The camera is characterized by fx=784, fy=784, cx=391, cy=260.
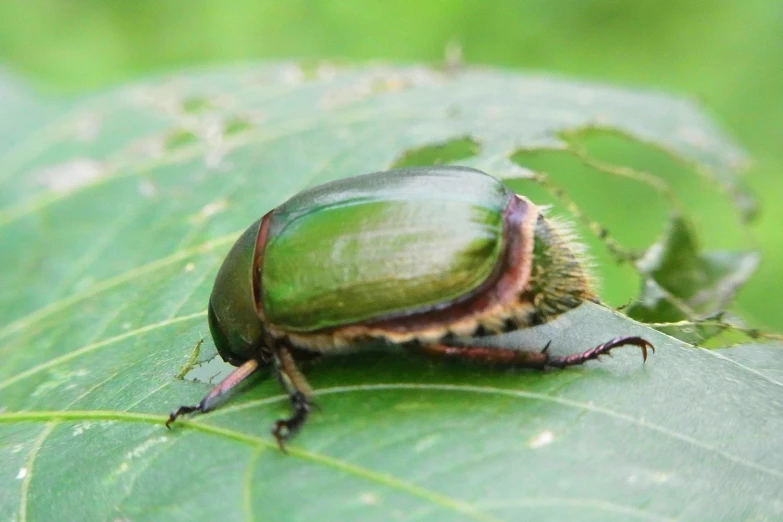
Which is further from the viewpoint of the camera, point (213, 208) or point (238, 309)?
point (213, 208)

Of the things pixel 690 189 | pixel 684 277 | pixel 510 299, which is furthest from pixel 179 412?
pixel 690 189

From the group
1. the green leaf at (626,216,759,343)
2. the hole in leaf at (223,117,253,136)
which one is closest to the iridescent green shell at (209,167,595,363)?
the green leaf at (626,216,759,343)

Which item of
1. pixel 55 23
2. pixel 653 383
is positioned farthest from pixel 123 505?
pixel 55 23

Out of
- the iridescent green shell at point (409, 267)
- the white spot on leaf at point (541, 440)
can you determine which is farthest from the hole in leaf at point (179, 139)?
the white spot on leaf at point (541, 440)

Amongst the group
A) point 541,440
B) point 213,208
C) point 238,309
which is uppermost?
point 213,208

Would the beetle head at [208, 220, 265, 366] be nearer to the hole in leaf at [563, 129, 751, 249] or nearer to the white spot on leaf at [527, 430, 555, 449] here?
the white spot on leaf at [527, 430, 555, 449]

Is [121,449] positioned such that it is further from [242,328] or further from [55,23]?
[55,23]

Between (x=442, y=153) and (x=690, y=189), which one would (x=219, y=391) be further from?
(x=690, y=189)
